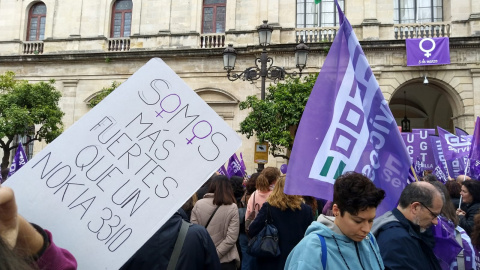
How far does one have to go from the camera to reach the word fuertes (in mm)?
2154

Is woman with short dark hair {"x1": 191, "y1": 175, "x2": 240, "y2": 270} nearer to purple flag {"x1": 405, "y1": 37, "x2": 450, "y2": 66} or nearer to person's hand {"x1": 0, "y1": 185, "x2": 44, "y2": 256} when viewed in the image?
person's hand {"x1": 0, "y1": 185, "x2": 44, "y2": 256}

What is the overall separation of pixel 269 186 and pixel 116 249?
11.7ft

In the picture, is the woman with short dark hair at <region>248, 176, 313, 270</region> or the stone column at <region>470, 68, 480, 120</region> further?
the stone column at <region>470, 68, 480, 120</region>

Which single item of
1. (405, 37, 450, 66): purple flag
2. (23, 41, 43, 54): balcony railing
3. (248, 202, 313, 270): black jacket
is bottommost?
(248, 202, 313, 270): black jacket

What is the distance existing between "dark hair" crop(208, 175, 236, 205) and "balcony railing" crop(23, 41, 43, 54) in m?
20.2

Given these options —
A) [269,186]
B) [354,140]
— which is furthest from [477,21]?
[354,140]

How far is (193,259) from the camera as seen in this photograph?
2986 millimetres

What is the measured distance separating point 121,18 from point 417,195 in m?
21.3

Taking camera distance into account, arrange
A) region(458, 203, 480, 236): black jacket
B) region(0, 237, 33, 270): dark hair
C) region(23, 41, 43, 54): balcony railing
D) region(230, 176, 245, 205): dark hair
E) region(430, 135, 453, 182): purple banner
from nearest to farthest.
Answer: region(0, 237, 33, 270): dark hair < region(458, 203, 480, 236): black jacket < region(230, 176, 245, 205): dark hair < region(430, 135, 453, 182): purple banner < region(23, 41, 43, 54): balcony railing

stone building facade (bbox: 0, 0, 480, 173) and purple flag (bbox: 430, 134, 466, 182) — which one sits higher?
stone building facade (bbox: 0, 0, 480, 173)

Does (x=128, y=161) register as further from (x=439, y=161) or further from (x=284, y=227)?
(x=439, y=161)

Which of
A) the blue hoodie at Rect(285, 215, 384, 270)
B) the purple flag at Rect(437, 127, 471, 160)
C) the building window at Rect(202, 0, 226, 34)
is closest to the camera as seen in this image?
the blue hoodie at Rect(285, 215, 384, 270)

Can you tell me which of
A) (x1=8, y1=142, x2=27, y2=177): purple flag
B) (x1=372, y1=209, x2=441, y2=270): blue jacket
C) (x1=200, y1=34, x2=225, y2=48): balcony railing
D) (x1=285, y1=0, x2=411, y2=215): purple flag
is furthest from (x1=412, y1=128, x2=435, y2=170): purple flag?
(x1=200, y1=34, x2=225, y2=48): balcony railing

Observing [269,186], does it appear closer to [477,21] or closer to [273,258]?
[273,258]
